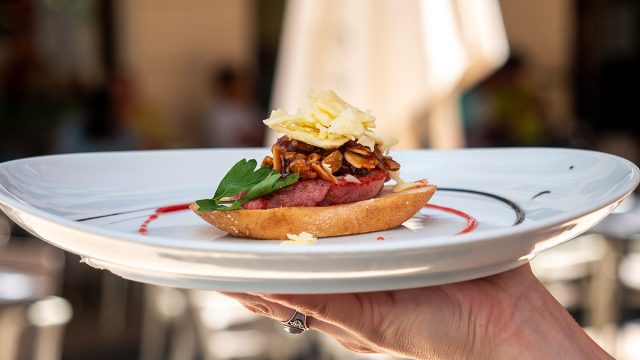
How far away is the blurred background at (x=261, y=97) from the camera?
14.4 ft

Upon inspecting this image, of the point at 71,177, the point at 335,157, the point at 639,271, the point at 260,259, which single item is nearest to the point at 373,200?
the point at 335,157

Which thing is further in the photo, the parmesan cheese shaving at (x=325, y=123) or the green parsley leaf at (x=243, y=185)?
the parmesan cheese shaving at (x=325, y=123)

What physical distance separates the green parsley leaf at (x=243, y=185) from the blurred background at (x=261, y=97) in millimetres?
2412

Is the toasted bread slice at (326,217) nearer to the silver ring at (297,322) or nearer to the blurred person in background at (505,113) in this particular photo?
the silver ring at (297,322)

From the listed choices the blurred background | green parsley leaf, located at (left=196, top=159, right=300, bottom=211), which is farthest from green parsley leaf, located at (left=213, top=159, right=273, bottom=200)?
the blurred background

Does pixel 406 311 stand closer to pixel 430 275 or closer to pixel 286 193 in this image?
pixel 430 275

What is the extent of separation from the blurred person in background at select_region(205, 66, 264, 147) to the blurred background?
20mm

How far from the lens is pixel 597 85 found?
524 inches

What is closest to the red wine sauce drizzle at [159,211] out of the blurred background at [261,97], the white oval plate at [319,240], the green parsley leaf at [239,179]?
the white oval plate at [319,240]

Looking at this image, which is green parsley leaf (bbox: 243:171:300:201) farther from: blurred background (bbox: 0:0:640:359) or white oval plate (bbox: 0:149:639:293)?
blurred background (bbox: 0:0:640:359)

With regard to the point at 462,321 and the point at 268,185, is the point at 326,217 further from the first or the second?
the point at 462,321

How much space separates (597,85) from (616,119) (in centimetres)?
78

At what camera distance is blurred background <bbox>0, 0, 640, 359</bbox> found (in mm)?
4387

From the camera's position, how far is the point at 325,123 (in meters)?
1.94
